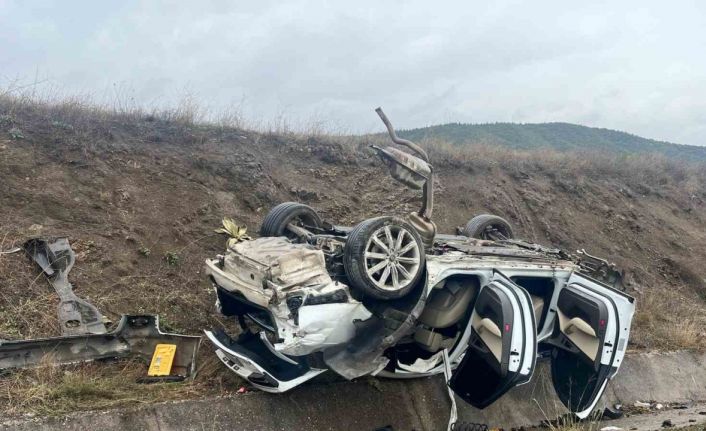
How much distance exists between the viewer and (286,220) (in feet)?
19.5

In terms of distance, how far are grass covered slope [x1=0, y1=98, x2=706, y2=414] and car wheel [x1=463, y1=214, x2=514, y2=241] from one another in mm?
2480

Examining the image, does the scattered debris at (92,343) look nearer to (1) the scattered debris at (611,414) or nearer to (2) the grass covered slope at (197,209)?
(2) the grass covered slope at (197,209)

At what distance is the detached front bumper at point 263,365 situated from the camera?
444cm

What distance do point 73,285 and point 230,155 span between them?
374 cm

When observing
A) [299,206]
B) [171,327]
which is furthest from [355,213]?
[171,327]

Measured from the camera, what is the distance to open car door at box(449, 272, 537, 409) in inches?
172

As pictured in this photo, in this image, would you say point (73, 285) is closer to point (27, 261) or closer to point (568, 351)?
point (27, 261)

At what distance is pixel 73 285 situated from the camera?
592 cm

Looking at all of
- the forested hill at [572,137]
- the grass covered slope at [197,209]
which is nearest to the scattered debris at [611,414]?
the grass covered slope at [197,209]

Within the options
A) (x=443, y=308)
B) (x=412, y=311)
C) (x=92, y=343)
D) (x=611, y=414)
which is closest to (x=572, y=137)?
→ (x=611, y=414)

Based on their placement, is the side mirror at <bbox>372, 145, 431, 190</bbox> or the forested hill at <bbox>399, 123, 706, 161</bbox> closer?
the side mirror at <bbox>372, 145, 431, 190</bbox>

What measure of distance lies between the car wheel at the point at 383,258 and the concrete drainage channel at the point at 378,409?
139 cm

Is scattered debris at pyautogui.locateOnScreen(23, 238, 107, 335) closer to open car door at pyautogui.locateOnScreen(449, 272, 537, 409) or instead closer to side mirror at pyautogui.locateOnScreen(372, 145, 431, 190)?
side mirror at pyautogui.locateOnScreen(372, 145, 431, 190)

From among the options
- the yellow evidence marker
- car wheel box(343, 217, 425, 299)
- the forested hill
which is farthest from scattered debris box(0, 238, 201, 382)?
the forested hill
